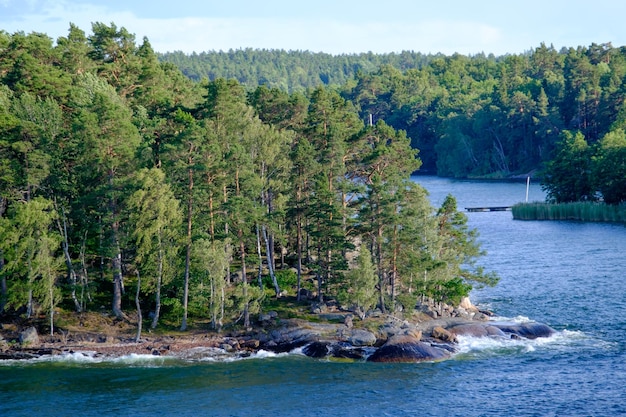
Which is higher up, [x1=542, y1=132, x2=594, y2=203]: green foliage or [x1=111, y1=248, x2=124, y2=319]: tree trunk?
[x1=542, y1=132, x2=594, y2=203]: green foliage

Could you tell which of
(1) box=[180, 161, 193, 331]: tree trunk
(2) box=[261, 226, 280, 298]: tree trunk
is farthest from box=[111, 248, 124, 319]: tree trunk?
(2) box=[261, 226, 280, 298]: tree trunk

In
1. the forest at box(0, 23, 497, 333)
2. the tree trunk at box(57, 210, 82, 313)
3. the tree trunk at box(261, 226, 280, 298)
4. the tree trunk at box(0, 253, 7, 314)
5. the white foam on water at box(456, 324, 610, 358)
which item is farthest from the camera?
the tree trunk at box(261, 226, 280, 298)

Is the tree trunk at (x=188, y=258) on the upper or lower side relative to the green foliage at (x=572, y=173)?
lower

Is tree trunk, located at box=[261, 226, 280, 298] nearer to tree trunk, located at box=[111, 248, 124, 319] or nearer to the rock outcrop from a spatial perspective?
tree trunk, located at box=[111, 248, 124, 319]

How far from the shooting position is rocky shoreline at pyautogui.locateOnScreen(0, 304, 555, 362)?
63.4 meters

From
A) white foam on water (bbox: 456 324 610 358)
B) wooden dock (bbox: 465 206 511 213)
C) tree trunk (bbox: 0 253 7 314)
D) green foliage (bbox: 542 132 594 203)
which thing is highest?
green foliage (bbox: 542 132 594 203)

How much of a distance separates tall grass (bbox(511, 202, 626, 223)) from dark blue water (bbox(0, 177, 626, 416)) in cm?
5438

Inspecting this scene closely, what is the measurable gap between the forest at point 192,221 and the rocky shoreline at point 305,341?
2.51m

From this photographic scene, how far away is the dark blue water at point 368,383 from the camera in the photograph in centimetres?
5197

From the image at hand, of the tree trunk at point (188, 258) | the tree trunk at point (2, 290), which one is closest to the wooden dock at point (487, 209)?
the tree trunk at point (188, 258)

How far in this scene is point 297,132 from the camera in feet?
297

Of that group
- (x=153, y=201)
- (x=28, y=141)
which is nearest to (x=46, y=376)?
(x=153, y=201)

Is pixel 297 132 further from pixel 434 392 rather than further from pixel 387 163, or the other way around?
pixel 434 392

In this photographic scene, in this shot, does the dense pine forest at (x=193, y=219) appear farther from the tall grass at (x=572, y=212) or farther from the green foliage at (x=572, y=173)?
the green foliage at (x=572, y=173)
